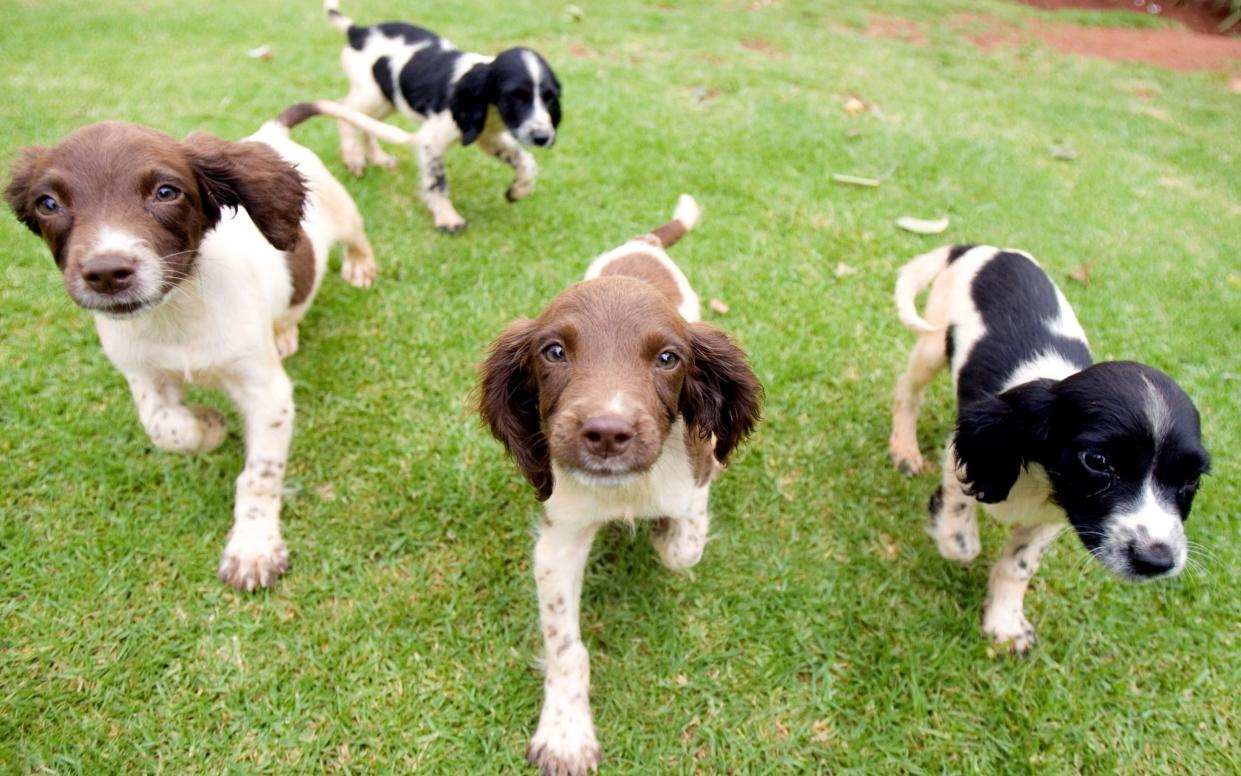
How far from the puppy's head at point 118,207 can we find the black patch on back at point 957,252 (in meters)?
3.30

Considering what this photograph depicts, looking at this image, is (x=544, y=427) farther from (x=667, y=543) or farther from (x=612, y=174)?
(x=612, y=174)

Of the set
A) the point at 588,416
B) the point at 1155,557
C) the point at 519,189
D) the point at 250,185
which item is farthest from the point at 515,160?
the point at 1155,557

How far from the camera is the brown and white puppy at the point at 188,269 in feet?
8.14

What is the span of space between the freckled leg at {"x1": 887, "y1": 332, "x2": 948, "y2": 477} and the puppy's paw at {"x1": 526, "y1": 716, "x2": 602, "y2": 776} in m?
2.04

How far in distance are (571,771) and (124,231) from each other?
2.32 m

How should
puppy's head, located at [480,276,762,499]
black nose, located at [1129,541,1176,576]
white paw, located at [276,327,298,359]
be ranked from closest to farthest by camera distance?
puppy's head, located at [480,276,762,499] < black nose, located at [1129,541,1176,576] < white paw, located at [276,327,298,359]

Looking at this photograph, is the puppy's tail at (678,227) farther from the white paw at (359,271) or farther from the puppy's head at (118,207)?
the puppy's head at (118,207)

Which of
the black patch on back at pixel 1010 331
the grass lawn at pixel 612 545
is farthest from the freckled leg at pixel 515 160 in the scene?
the black patch on back at pixel 1010 331

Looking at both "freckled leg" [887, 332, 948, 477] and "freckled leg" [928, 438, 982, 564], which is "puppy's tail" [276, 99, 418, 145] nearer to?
"freckled leg" [887, 332, 948, 477]

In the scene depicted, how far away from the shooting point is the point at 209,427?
3295 millimetres

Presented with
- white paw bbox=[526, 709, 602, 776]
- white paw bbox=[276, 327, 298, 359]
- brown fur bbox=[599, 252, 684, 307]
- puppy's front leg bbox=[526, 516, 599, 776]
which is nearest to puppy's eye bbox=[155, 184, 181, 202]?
white paw bbox=[276, 327, 298, 359]

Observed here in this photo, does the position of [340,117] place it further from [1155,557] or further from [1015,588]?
[1155,557]

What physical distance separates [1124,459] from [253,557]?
3136 millimetres

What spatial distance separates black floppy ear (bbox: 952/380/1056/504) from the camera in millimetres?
2557
